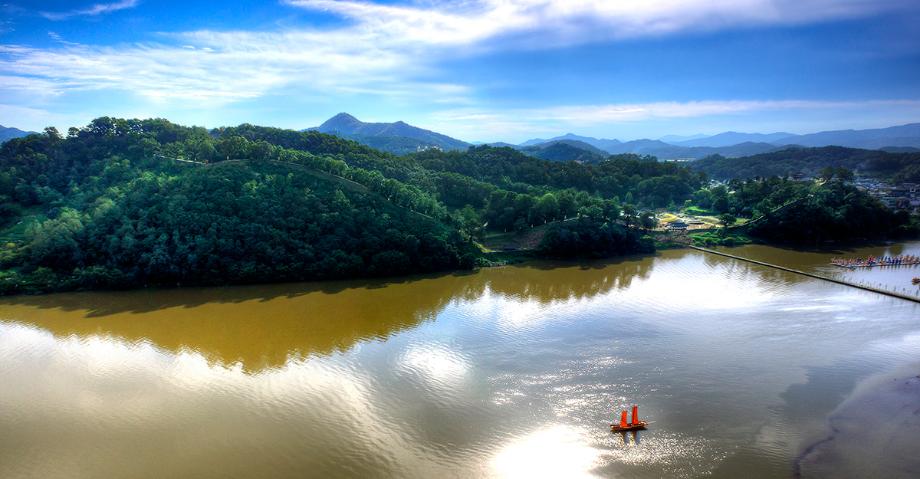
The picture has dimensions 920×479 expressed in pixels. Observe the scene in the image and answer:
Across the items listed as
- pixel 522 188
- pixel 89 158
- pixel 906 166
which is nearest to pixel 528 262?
pixel 522 188

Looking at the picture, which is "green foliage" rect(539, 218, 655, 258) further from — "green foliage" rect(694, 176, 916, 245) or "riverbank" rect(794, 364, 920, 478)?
"riverbank" rect(794, 364, 920, 478)

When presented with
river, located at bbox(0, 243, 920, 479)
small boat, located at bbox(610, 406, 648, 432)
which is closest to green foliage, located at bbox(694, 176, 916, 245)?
river, located at bbox(0, 243, 920, 479)

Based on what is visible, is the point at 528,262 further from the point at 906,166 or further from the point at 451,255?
the point at 906,166

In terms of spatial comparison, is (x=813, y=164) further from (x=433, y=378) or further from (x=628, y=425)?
(x=433, y=378)

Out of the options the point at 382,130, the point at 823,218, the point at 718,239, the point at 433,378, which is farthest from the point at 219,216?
the point at 382,130

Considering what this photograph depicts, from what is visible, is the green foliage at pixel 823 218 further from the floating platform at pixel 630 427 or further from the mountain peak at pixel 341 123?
the mountain peak at pixel 341 123
